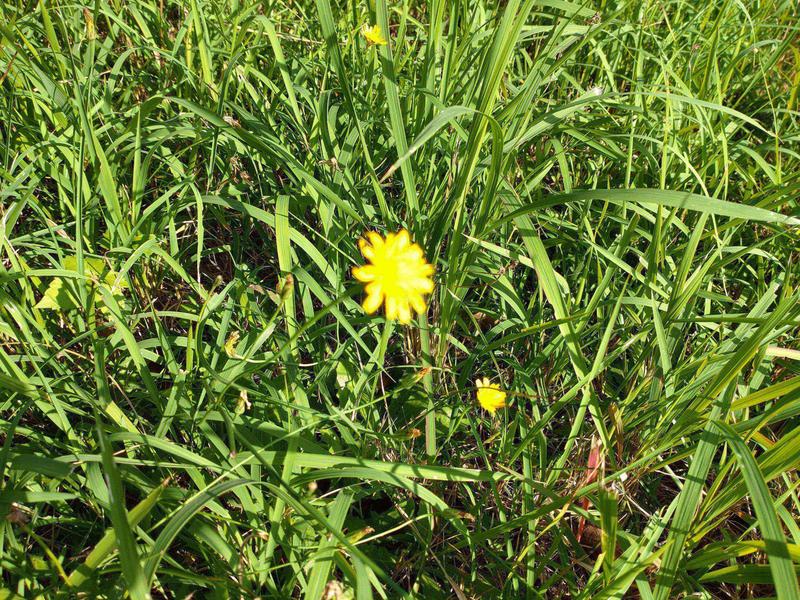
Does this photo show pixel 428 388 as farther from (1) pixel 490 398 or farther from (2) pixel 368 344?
(2) pixel 368 344

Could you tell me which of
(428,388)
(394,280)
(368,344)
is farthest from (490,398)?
(394,280)

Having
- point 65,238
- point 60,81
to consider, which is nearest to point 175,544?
point 65,238

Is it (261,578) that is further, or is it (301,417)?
(301,417)

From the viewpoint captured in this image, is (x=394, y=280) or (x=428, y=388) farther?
(x=428, y=388)

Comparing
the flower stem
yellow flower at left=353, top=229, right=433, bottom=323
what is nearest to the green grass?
the flower stem

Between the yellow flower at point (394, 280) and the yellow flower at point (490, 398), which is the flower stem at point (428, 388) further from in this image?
the yellow flower at point (394, 280)

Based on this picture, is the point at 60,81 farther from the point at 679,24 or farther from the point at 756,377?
the point at 679,24

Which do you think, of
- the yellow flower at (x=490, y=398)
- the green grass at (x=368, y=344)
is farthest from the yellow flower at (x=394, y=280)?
the yellow flower at (x=490, y=398)

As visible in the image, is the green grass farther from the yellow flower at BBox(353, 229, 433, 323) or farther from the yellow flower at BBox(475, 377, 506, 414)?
the yellow flower at BBox(353, 229, 433, 323)
